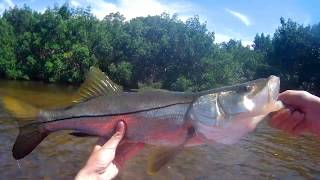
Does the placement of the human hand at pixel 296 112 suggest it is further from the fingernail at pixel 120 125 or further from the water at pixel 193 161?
the water at pixel 193 161

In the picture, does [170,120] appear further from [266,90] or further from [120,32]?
[120,32]

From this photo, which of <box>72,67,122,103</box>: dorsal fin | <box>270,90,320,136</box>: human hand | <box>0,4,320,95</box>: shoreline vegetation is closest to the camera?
<box>72,67,122,103</box>: dorsal fin

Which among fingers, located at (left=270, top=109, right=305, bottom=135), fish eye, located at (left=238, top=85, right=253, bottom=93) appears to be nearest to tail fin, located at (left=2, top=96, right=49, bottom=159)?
fish eye, located at (left=238, top=85, right=253, bottom=93)

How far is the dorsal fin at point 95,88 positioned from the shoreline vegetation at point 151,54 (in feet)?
130

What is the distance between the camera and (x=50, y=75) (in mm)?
53875

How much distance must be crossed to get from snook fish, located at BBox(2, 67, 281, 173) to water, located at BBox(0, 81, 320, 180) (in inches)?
280

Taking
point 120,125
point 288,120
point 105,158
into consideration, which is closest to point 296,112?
point 288,120

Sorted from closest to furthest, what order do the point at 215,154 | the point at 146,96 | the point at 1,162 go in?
the point at 146,96 → the point at 1,162 → the point at 215,154

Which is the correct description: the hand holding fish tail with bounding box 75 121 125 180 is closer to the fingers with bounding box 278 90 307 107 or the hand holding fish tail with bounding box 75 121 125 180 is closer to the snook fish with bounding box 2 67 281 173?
the snook fish with bounding box 2 67 281 173

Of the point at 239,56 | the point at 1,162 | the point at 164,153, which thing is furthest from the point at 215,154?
the point at 239,56

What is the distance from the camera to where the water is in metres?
10.8

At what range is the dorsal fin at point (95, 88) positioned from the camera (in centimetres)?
366

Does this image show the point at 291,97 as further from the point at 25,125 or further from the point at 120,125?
the point at 25,125

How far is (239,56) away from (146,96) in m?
65.1
